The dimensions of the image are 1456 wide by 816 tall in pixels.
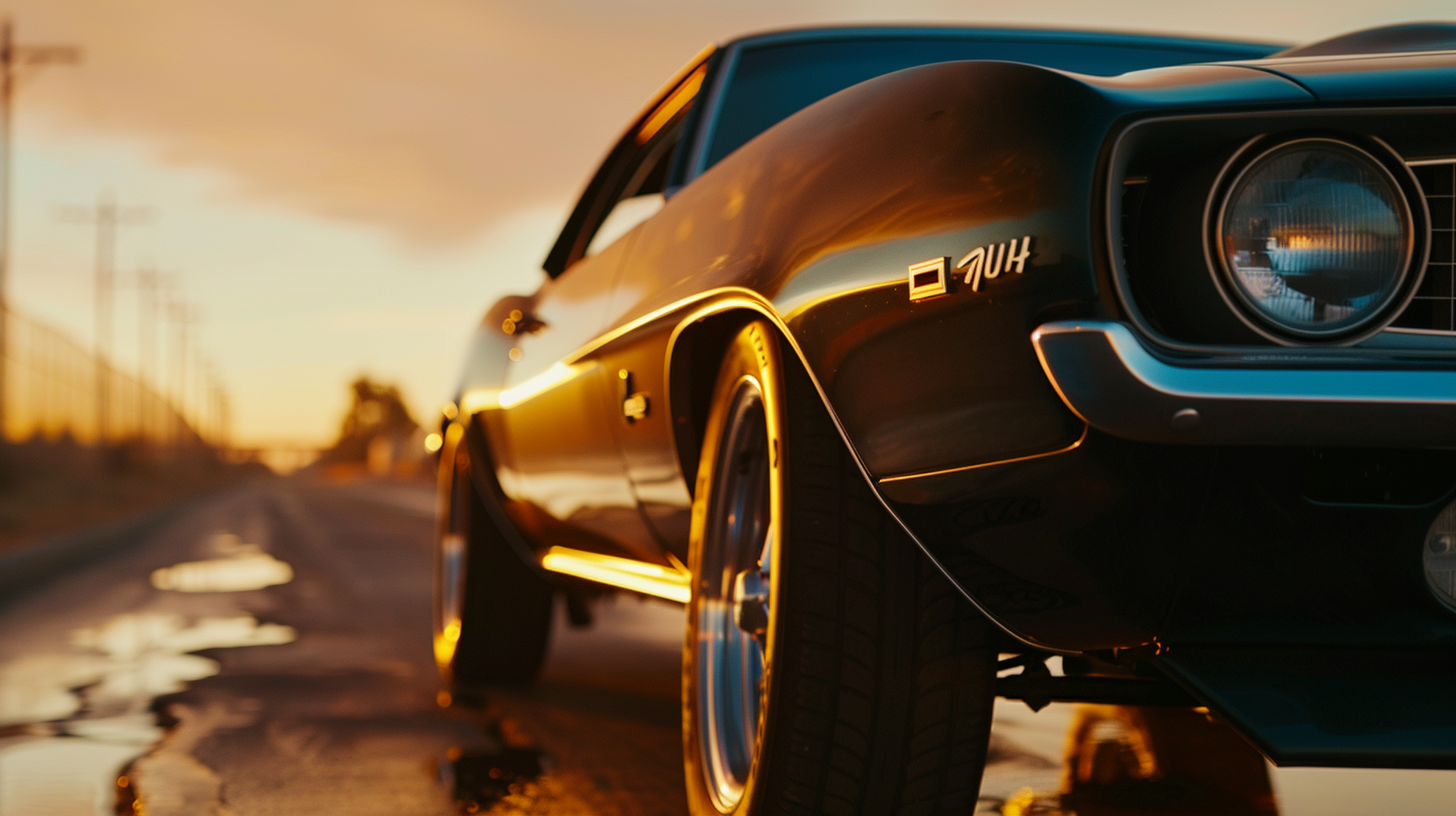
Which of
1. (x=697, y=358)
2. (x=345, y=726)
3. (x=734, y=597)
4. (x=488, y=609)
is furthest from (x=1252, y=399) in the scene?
(x=488, y=609)

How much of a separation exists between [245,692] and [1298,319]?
412cm

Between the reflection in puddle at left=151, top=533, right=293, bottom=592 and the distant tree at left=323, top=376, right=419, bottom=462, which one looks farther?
the distant tree at left=323, top=376, right=419, bottom=462

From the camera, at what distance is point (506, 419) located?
15.0ft

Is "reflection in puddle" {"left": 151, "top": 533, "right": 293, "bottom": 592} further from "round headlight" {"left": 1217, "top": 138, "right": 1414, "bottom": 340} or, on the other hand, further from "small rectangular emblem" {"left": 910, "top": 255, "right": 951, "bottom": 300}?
"round headlight" {"left": 1217, "top": 138, "right": 1414, "bottom": 340}

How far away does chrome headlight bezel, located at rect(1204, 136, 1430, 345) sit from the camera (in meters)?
1.74

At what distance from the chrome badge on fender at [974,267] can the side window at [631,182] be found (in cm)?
140

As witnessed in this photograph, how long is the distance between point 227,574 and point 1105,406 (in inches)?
405

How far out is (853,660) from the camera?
6.95 ft

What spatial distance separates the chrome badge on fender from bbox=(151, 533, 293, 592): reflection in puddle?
8341mm

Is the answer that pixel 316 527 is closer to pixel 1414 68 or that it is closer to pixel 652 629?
pixel 652 629

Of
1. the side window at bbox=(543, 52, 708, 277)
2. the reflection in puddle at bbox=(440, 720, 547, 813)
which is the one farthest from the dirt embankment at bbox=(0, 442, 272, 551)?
the reflection in puddle at bbox=(440, 720, 547, 813)

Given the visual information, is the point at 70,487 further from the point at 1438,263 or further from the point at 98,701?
the point at 1438,263

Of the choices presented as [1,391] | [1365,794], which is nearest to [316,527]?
[1,391]

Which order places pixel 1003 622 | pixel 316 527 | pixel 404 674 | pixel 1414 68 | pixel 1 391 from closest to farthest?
pixel 1414 68, pixel 1003 622, pixel 404 674, pixel 316 527, pixel 1 391
